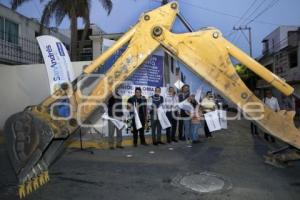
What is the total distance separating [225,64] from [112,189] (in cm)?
291

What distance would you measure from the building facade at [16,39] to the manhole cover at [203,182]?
14362 mm

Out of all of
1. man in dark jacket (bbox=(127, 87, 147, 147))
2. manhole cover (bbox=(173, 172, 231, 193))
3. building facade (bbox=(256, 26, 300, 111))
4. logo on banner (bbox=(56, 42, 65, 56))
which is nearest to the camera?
manhole cover (bbox=(173, 172, 231, 193))

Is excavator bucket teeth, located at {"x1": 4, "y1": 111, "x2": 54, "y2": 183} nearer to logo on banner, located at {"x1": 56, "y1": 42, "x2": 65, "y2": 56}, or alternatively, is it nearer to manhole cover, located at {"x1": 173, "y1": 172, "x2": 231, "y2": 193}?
manhole cover, located at {"x1": 173, "y1": 172, "x2": 231, "y2": 193}

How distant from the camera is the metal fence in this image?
736 inches

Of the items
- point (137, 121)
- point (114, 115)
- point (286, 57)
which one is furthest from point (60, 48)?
point (286, 57)

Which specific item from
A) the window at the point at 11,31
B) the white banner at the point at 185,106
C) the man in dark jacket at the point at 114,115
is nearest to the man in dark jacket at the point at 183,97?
the white banner at the point at 185,106

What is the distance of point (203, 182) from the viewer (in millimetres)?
6480

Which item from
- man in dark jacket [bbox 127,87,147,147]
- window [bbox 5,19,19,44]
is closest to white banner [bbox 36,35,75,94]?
man in dark jacket [bbox 127,87,147,147]

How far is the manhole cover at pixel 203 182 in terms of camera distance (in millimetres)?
6137

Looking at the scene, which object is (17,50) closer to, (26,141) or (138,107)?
(138,107)

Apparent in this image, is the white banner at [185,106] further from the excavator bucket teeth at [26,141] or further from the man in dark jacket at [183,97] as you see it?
the excavator bucket teeth at [26,141]

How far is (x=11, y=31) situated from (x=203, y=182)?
1745cm

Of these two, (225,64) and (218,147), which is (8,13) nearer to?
(218,147)

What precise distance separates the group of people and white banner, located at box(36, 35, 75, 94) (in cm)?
172
